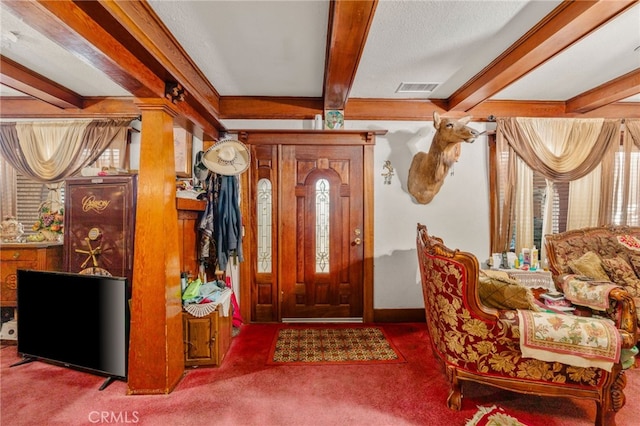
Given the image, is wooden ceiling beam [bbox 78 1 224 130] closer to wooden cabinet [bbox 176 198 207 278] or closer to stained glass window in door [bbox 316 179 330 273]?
wooden cabinet [bbox 176 198 207 278]

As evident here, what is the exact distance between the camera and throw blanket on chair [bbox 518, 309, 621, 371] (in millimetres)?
1590

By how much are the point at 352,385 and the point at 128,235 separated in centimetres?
219

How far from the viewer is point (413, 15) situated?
73.6 inches

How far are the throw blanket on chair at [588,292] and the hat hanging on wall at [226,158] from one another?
9.56 feet

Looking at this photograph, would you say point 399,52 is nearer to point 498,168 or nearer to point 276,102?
point 276,102

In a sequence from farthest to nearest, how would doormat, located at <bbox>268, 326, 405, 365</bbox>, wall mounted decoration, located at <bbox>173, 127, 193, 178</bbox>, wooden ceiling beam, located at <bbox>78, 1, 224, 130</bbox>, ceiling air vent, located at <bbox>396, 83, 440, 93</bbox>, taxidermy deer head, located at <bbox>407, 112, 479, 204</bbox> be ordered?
wall mounted decoration, located at <bbox>173, 127, 193, 178</bbox> < ceiling air vent, located at <bbox>396, 83, 440, 93</bbox> < taxidermy deer head, located at <bbox>407, 112, 479, 204</bbox> < doormat, located at <bbox>268, 326, 405, 365</bbox> < wooden ceiling beam, located at <bbox>78, 1, 224, 130</bbox>

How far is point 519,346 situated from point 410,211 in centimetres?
191

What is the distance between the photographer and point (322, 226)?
3.44 m

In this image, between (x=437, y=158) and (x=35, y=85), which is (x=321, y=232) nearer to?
(x=437, y=158)

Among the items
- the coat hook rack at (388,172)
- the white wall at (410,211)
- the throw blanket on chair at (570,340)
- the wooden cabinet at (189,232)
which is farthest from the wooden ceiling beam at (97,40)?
the throw blanket on chair at (570,340)

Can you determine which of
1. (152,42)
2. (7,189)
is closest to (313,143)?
(152,42)

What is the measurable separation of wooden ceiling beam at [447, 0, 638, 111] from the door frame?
1101 millimetres

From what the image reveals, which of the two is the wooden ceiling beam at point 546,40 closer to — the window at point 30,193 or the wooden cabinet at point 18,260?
the window at point 30,193

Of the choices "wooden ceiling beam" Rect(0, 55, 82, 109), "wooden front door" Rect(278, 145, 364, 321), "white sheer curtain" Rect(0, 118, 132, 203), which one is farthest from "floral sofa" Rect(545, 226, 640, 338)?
"wooden ceiling beam" Rect(0, 55, 82, 109)
